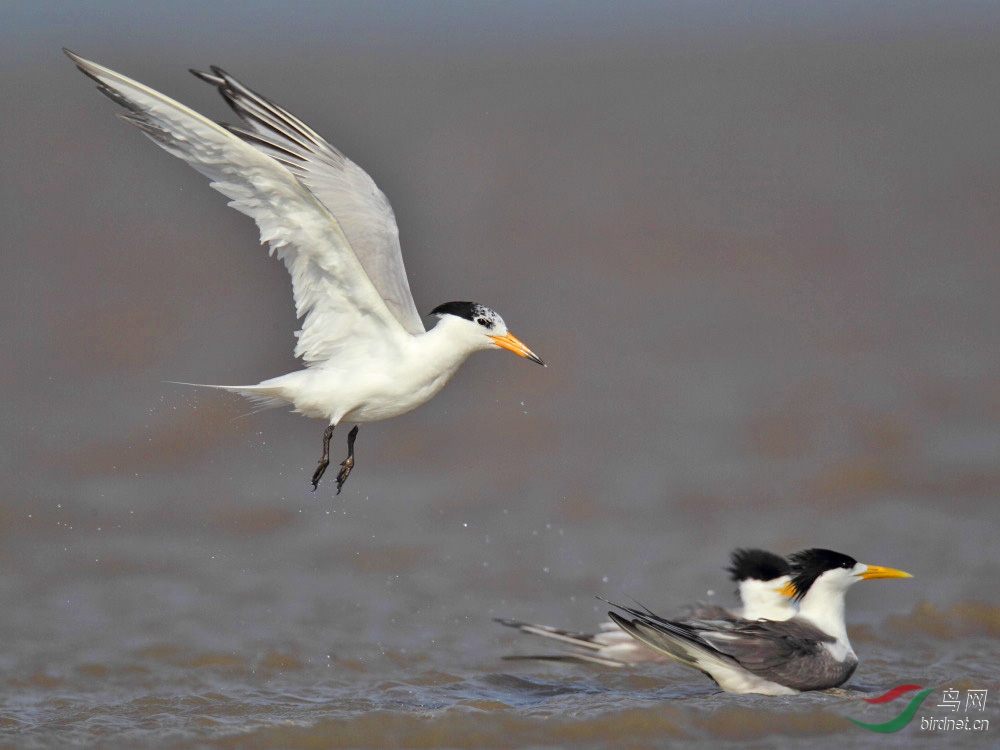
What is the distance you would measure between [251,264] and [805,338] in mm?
5265

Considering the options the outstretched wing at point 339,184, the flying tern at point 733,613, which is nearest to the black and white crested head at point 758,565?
the flying tern at point 733,613

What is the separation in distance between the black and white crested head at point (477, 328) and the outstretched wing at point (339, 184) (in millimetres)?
263

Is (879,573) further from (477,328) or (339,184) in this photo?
(339,184)

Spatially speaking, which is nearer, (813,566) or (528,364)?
(813,566)

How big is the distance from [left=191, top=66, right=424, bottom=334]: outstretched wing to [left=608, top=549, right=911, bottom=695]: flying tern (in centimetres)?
189

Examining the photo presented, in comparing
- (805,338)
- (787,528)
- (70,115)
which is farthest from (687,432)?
(70,115)

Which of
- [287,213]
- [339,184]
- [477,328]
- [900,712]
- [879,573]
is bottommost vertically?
[900,712]

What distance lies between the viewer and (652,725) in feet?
22.5

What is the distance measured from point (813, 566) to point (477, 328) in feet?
7.28

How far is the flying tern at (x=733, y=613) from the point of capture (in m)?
7.50

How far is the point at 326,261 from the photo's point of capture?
6613mm

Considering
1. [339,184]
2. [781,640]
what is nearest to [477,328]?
[339,184]

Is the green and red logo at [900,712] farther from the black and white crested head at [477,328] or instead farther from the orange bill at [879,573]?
the black and white crested head at [477,328]

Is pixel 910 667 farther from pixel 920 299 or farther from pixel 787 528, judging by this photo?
pixel 920 299
